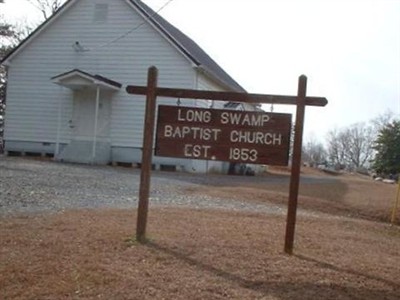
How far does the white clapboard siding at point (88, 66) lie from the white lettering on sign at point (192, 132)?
18.6 metres

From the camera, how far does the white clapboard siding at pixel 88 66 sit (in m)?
27.3

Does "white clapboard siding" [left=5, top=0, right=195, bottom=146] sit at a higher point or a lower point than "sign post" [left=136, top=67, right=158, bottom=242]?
higher

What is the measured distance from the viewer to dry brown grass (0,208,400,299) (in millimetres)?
5980

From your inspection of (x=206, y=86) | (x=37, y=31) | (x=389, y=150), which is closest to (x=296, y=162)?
(x=206, y=86)

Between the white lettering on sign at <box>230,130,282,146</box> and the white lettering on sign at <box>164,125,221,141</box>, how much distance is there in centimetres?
24

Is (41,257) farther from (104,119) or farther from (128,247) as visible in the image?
(104,119)

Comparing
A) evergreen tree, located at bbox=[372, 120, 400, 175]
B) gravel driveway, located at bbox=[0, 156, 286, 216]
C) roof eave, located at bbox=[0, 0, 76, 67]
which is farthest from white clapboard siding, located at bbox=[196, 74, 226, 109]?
evergreen tree, located at bbox=[372, 120, 400, 175]

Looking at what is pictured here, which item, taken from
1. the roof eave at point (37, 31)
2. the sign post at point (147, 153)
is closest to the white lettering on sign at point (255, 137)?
the sign post at point (147, 153)

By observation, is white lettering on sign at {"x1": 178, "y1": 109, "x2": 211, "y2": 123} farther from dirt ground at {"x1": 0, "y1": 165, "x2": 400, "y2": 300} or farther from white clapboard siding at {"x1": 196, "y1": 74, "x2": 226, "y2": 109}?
white clapboard siding at {"x1": 196, "y1": 74, "x2": 226, "y2": 109}

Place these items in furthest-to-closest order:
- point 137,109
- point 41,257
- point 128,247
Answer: point 137,109 → point 128,247 → point 41,257

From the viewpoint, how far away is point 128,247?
24.6 ft

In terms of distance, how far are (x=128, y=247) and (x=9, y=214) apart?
3.28m

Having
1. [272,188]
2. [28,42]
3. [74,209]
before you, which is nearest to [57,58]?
[28,42]

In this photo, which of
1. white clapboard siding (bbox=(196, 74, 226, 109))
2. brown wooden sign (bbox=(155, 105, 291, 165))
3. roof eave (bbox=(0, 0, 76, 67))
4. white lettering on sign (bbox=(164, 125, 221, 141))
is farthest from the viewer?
roof eave (bbox=(0, 0, 76, 67))
